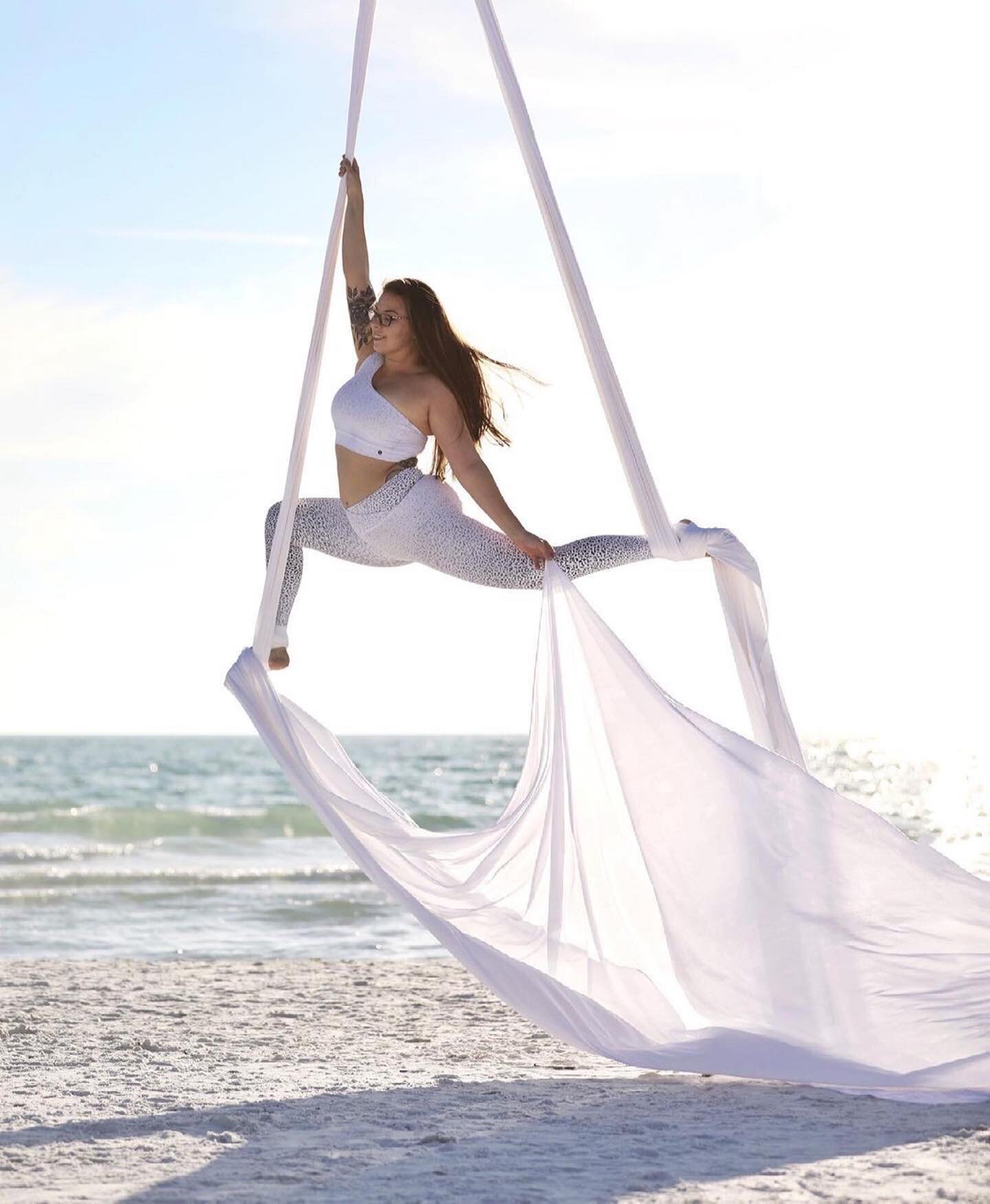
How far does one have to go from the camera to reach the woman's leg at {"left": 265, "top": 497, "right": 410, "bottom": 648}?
3.98 m

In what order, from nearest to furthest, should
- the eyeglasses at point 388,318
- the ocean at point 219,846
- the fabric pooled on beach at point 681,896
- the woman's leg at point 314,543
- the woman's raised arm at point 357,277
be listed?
the fabric pooled on beach at point 681,896
the eyeglasses at point 388,318
the woman's leg at point 314,543
the woman's raised arm at point 357,277
the ocean at point 219,846

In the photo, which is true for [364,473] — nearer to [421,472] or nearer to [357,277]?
[421,472]

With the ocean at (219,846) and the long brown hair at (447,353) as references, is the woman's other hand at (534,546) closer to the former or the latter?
the long brown hair at (447,353)

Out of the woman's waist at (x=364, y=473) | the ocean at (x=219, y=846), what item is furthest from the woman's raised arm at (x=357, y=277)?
the ocean at (x=219, y=846)

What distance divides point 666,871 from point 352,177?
81.4 inches

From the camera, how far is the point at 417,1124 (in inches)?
129

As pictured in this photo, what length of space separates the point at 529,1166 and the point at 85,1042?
89.2 inches

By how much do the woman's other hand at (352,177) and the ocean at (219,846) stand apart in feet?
12.7

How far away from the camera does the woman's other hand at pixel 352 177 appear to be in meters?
4.04

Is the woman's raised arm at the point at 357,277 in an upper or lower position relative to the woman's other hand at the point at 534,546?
upper

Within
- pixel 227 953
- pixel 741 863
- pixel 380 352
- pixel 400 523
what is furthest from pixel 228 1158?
pixel 227 953

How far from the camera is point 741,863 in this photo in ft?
11.6

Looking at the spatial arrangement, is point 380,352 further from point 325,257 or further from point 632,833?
point 632,833

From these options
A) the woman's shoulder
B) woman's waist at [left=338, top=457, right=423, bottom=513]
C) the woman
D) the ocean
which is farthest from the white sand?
the ocean
